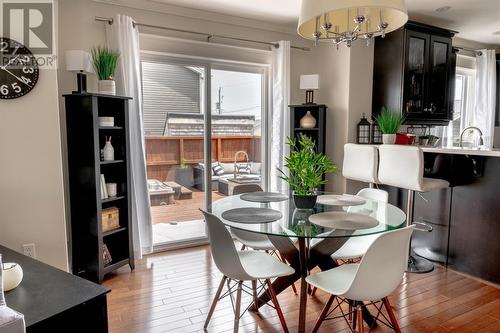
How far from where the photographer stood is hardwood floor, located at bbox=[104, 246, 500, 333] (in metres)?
2.36

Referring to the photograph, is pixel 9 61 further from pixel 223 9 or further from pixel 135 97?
pixel 223 9

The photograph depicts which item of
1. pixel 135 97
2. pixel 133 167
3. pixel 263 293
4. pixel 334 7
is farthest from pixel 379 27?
pixel 133 167

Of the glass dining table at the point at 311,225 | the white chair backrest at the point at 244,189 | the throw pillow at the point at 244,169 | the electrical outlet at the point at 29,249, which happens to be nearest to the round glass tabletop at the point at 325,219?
the glass dining table at the point at 311,225

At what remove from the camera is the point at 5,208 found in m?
2.58

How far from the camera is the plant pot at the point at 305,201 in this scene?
2402 millimetres

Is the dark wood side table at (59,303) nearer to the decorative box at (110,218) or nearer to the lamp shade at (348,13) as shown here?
the decorative box at (110,218)

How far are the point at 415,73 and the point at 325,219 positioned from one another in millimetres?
2853

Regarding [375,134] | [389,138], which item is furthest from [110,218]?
[375,134]

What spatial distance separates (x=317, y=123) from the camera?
13.8ft

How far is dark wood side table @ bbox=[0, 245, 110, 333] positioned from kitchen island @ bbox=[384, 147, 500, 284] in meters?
3.02

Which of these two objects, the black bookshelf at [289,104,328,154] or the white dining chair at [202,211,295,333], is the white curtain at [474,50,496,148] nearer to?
the black bookshelf at [289,104,328,154]

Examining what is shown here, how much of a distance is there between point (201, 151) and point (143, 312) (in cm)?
198

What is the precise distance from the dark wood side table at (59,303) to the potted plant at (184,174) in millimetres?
2155

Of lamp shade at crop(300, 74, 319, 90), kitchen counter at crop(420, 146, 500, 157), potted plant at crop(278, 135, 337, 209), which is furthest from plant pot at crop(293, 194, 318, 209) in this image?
lamp shade at crop(300, 74, 319, 90)
